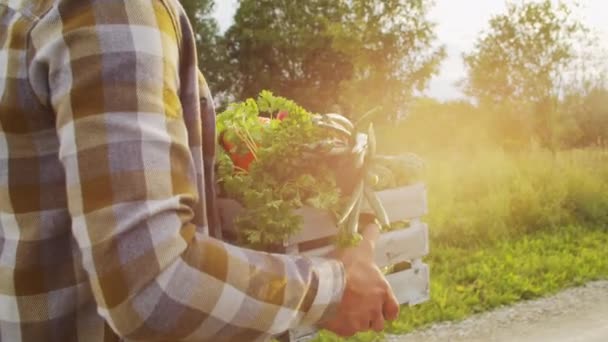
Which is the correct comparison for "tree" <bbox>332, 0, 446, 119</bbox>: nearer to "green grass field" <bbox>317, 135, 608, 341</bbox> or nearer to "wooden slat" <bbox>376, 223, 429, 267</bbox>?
"green grass field" <bbox>317, 135, 608, 341</bbox>

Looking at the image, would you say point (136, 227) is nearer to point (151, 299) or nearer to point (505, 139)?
point (151, 299)

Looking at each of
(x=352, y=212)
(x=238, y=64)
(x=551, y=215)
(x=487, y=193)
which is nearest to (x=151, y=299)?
(x=352, y=212)

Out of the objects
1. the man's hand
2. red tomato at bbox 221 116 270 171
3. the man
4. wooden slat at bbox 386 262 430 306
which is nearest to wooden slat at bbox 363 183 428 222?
wooden slat at bbox 386 262 430 306

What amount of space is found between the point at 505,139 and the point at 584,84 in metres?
2.78

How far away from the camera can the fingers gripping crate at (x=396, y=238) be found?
1883 mm

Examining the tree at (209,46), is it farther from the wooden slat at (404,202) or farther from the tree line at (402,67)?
the wooden slat at (404,202)

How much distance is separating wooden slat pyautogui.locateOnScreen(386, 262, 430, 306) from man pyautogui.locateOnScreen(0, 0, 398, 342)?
2.40 ft

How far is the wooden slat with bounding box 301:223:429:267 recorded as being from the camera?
2.12 meters

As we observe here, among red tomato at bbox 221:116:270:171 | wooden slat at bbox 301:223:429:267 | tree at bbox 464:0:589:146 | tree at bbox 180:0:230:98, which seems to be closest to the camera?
red tomato at bbox 221:116:270:171

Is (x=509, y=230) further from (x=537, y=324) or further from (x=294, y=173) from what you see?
(x=294, y=173)

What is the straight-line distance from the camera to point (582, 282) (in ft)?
23.4

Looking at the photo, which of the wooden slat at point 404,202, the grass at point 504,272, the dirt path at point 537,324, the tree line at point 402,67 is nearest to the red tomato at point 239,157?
the wooden slat at point 404,202

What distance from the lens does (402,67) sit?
920 inches

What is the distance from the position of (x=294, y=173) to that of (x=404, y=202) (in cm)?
48
